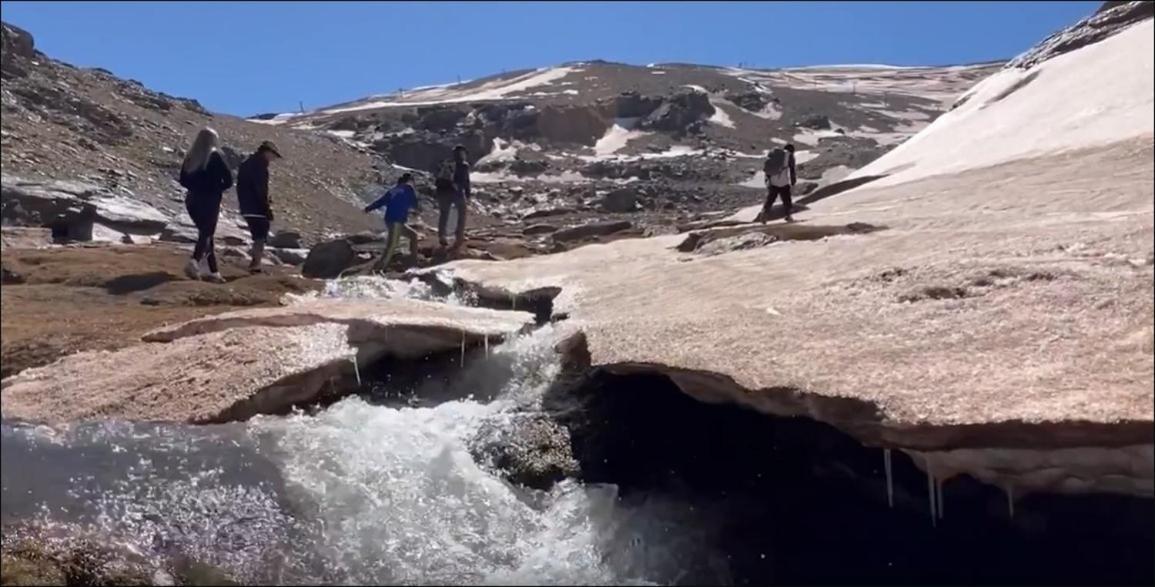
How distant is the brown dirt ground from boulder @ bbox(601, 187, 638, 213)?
3766cm

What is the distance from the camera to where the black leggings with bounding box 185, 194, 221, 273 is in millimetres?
13391

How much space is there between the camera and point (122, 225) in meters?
21.4

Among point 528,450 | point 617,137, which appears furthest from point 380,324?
point 617,137

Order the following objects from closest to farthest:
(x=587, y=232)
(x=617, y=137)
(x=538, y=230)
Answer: (x=587, y=232)
(x=538, y=230)
(x=617, y=137)

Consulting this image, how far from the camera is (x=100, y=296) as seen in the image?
13859 mm

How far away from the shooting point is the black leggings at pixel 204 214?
1339cm

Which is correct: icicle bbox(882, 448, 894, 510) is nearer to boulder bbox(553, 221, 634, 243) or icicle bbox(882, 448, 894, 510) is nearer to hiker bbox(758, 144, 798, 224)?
hiker bbox(758, 144, 798, 224)

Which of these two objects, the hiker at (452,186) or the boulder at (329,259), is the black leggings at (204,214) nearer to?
the boulder at (329,259)

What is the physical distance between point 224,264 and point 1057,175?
47.7ft

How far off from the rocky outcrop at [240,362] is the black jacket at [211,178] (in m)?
1.58

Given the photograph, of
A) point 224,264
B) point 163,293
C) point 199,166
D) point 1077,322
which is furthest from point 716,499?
point 224,264

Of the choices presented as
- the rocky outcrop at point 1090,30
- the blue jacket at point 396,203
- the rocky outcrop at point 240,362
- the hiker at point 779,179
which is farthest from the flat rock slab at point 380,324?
the rocky outcrop at point 1090,30

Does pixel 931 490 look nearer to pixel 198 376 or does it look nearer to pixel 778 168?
pixel 198 376

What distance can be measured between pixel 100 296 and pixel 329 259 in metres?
11.2
